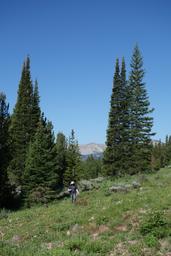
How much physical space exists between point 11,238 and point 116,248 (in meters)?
8.01

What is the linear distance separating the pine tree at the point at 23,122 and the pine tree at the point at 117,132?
11837mm

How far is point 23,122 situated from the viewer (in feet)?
200

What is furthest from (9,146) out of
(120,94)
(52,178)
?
(120,94)

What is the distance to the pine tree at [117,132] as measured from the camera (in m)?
56.8

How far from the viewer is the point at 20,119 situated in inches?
2408

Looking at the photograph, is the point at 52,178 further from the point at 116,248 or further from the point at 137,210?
the point at 116,248

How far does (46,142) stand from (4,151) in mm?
5149

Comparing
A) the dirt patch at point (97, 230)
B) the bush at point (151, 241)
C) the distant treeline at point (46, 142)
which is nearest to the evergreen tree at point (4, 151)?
the distant treeline at point (46, 142)

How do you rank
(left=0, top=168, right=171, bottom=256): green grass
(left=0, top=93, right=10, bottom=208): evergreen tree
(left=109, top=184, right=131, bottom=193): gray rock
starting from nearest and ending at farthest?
(left=0, top=168, right=171, bottom=256): green grass
(left=109, top=184, right=131, bottom=193): gray rock
(left=0, top=93, right=10, bottom=208): evergreen tree

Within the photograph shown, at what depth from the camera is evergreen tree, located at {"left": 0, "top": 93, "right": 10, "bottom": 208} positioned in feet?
144

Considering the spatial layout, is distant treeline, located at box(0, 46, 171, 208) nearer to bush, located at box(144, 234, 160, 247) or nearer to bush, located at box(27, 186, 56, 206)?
bush, located at box(27, 186, 56, 206)

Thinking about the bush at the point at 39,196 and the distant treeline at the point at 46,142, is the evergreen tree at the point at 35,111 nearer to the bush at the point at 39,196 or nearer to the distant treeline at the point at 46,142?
the distant treeline at the point at 46,142

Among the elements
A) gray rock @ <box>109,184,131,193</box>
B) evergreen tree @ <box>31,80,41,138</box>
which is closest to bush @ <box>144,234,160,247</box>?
gray rock @ <box>109,184,131,193</box>

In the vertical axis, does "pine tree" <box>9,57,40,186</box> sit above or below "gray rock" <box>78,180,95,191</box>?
above
